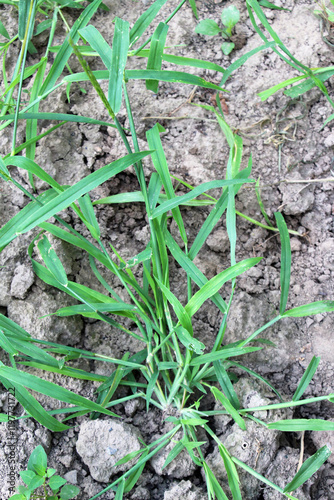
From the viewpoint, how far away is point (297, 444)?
4.18 feet

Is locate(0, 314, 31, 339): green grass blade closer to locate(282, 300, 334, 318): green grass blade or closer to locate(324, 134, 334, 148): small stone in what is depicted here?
locate(282, 300, 334, 318): green grass blade

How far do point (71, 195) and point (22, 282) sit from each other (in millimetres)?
459

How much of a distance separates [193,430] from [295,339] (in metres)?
0.47

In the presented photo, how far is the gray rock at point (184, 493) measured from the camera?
3.69ft

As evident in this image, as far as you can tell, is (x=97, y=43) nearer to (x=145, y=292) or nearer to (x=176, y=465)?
(x=145, y=292)

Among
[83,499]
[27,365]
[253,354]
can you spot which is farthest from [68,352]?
[253,354]

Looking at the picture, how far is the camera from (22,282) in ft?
4.27

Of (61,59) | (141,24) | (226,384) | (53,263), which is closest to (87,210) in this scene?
(53,263)

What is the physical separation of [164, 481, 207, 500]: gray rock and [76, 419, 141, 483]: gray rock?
0.45ft

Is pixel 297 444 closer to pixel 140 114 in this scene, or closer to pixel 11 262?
pixel 11 262

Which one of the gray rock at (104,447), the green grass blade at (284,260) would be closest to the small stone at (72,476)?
the gray rock at (104,447)

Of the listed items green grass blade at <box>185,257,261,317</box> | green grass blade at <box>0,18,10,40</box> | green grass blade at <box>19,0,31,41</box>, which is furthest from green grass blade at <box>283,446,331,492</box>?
green grass blade at <box>0,18,10,40</box>

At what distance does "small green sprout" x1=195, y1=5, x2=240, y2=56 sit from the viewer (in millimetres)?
1586

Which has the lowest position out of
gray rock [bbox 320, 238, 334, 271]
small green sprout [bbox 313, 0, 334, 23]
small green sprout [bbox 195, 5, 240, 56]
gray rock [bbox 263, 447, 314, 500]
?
gray rock [bbox 263, 447, 314, 500]
